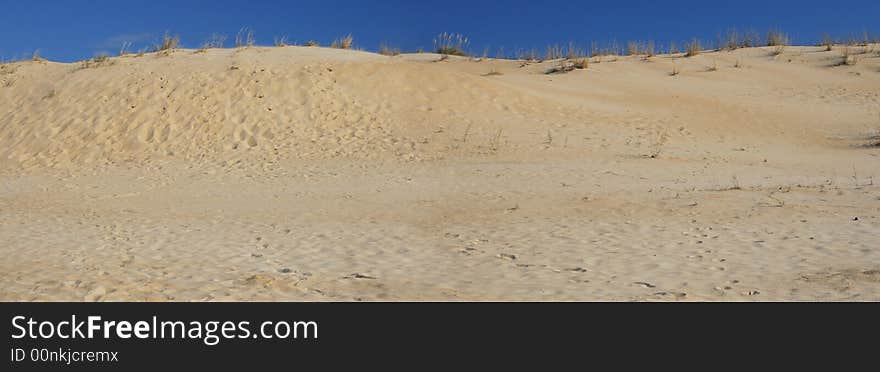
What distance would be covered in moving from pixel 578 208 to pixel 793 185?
13.4ft

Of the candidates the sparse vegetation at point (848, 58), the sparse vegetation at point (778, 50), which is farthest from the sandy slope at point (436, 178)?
the sparse vegetation at point (778, 50)

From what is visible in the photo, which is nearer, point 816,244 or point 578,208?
point 816,244

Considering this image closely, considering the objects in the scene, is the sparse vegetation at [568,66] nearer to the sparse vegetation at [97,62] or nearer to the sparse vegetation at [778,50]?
the sparse vegetation at [778,50]

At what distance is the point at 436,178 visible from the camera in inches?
597

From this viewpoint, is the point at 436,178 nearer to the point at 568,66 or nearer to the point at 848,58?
the point at 568,66

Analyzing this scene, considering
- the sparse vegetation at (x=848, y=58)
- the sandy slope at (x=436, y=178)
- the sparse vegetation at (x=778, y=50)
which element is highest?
the sparse vegetation at (x=778, y=50)

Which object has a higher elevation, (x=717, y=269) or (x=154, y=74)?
(x=154, y=74)

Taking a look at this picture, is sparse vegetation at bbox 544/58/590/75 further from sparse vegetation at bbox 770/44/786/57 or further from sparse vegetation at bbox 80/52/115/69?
sparse vegetation at bbox 80/52/115/69

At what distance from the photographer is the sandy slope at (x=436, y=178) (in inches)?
304

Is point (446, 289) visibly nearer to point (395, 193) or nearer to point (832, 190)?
point (395, 193)

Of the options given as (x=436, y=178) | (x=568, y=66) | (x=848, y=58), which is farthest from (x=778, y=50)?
(x=436, y=178)

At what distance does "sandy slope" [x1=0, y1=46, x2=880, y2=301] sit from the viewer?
25.4 feet

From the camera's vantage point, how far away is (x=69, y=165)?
1808 cm

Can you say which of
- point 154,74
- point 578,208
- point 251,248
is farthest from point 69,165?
point 578,208
